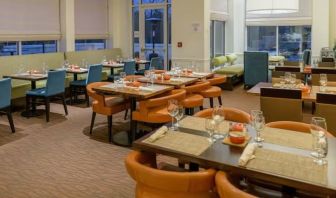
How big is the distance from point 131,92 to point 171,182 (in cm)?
291

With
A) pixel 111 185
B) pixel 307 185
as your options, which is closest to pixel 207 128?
pixel 307 185

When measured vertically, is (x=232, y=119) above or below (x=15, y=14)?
below

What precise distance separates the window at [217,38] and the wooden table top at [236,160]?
8.93 meters

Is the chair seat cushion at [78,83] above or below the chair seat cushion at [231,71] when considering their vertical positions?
below

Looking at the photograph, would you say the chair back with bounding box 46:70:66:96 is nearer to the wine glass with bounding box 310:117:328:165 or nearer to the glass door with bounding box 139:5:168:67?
the glass door with bounding box 139:5:168:67

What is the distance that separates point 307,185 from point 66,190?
2.62 m

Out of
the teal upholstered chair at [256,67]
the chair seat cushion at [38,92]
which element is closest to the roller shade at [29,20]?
the chair seat cushion at [38,92]

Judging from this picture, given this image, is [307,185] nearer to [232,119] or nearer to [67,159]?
[232,119]

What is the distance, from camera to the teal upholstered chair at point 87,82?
7609 mm

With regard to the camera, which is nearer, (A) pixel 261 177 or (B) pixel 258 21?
(A) pixel 261 177

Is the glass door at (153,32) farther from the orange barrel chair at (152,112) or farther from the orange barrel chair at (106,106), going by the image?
the orange barrel chair at (152,112)

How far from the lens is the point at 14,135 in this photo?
5.64m

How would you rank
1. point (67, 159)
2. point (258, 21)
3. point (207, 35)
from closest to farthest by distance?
point (67, 159) < point (207, 35) < point (258, 21)

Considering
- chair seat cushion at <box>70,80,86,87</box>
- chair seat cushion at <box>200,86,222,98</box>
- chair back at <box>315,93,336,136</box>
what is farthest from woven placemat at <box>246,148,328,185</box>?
chair seat cushion at <box>70,80,86,87</box>
